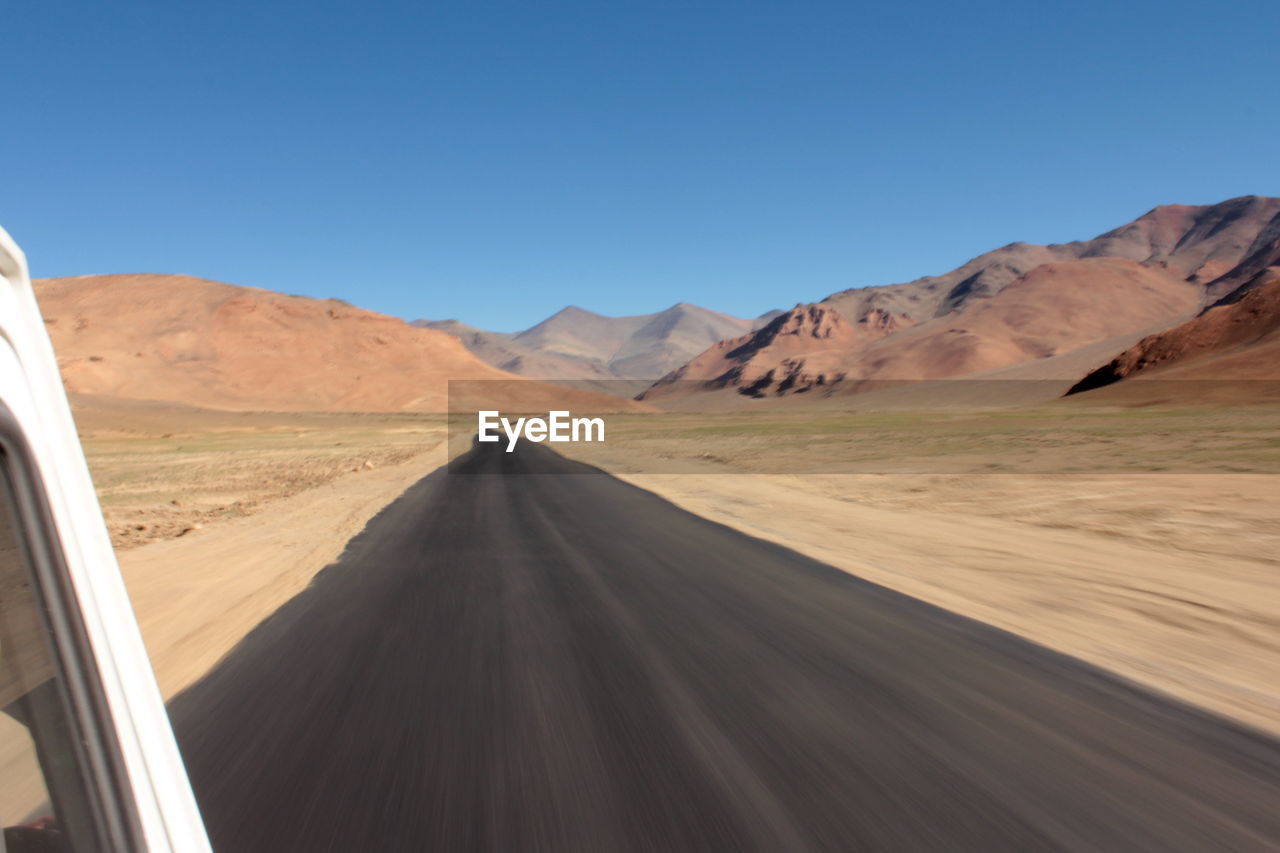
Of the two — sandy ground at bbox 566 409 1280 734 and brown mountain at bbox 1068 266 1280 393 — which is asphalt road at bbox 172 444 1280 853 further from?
brown mountain at bbox 1068 266 1280 393

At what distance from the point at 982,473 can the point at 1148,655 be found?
19.0 metres

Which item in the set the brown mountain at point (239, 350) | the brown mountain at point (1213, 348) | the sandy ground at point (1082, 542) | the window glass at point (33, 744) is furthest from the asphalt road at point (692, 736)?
the brown mountain at point (239, 350)

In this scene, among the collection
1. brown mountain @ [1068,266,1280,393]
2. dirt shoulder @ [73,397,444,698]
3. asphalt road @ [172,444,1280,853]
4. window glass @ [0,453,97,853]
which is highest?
brown mountain @ [1068,266,1280,393]

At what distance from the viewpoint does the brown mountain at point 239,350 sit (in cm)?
12269

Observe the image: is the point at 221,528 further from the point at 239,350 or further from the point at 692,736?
the point at 239,350

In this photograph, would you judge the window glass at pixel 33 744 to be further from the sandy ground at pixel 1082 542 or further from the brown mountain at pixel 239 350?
the brown mountain at pixel 239 350

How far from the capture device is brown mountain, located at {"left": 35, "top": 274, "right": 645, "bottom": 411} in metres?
123

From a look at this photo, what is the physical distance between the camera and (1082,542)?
12.3 m

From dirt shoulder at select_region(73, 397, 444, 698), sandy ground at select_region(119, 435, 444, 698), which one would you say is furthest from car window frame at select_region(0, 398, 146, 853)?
dirt shoulder at select_region(73, 397, 444, 698)

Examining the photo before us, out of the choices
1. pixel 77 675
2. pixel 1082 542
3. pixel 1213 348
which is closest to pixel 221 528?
pixel 1082 542

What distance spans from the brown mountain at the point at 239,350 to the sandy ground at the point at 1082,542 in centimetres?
11105

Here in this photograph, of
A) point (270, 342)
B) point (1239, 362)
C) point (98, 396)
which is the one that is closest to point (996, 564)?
point (1239, 362)

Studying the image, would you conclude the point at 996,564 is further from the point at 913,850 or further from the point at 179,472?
the point at 179,472

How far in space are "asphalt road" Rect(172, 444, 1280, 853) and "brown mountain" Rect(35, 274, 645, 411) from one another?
123 meters
